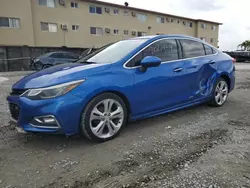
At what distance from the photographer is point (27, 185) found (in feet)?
6.89

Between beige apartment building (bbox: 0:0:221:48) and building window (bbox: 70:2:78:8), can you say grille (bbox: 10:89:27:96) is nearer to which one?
beige apartment building (bbox: 0:0:221:48)

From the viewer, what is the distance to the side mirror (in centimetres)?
323

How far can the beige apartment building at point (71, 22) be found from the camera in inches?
738

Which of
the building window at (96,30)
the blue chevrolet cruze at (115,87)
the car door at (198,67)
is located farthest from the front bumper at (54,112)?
the building window at (96,30)

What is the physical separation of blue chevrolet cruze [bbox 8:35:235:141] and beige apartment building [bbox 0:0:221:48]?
18180mm

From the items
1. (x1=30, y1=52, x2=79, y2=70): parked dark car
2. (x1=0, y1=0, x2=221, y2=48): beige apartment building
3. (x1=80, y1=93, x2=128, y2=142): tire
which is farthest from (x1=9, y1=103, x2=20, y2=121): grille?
(x1=0, y1=0, x2=221, y2=48): beige apartment building

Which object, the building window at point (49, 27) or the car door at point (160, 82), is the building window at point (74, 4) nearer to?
the building window at point (49, 27)

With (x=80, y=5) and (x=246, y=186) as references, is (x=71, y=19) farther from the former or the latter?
(x=246, y=186)

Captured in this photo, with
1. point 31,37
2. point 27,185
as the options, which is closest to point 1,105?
point 27,185

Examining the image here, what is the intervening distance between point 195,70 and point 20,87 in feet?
9.60

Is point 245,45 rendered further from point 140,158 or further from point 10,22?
point 140,158

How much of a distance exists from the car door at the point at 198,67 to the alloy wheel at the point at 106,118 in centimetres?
153

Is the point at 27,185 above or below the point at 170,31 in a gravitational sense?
below

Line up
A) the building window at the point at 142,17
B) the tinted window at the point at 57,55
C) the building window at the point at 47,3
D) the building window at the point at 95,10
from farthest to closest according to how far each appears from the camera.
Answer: the building window at the point at 142,17 → the building window at the point at 95,10 → the building window at the point at 47,3 → the tinted window at the point at 57,55
